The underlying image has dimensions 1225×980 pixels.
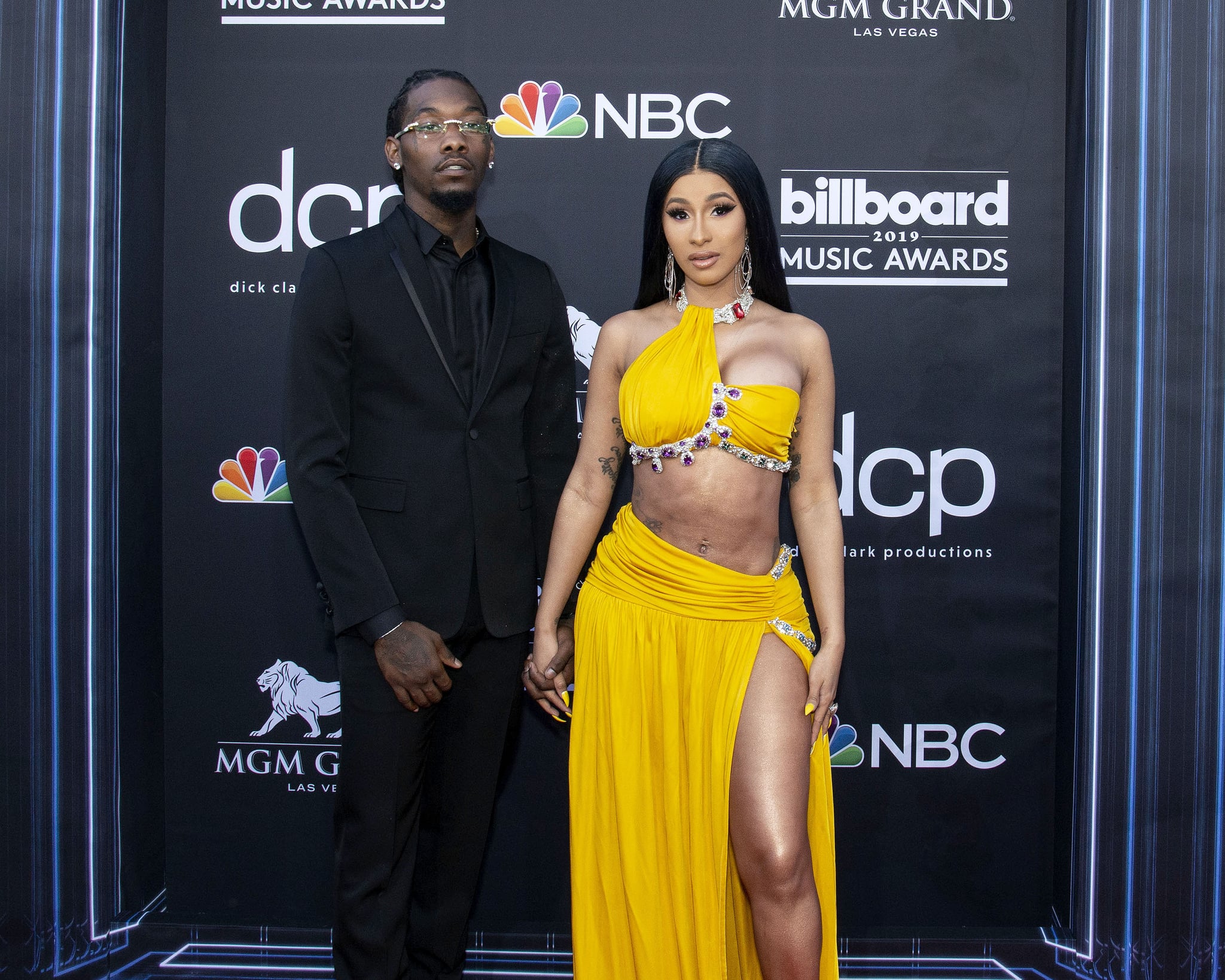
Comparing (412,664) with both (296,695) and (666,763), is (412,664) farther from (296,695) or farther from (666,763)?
(296,695)

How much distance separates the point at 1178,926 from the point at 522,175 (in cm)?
272

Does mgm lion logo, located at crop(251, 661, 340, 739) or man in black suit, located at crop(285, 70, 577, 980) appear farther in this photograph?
mgm lion logo, located at crop(251, 661, 340, 739)

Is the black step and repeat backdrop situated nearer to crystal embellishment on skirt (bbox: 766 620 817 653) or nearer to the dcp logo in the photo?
the dcp logo

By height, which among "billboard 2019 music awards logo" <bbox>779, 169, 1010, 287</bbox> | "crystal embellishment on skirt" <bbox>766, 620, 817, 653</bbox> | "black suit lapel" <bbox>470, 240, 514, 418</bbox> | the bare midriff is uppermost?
"billboard 2019 music awards logo" <bbox>779, 169, 1010, 287</bbox>

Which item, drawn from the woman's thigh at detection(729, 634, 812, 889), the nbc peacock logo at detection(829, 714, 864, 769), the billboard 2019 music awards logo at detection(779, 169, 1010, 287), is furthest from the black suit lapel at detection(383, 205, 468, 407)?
the nbc peacock logo at detection(829, 714, 864, 769)

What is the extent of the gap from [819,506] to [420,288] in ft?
3.16

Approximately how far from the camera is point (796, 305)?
285 cm

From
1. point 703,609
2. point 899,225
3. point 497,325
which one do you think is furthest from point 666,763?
point 899,225

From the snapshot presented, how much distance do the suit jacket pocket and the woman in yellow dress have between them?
35cm

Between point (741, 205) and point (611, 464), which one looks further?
point (611, 464)

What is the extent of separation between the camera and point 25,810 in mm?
2500

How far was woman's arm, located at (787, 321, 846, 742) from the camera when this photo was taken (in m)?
1.98

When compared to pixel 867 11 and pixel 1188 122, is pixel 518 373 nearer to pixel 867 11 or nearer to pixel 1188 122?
pixel 867 11

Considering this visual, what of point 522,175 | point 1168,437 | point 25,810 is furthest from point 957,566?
point 25,810
